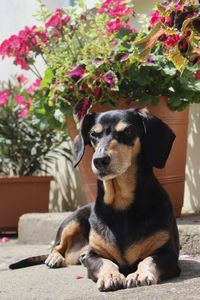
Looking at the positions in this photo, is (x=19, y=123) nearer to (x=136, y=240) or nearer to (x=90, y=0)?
(x=90, y=0)

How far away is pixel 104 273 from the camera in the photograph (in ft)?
9.23

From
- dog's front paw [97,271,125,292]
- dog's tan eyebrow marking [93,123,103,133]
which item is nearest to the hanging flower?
dog's tan eyebrow marking [93,123,103,133]

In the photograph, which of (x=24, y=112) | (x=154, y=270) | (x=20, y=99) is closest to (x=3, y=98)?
(x=20, y=99)

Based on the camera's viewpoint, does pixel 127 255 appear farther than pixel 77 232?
No

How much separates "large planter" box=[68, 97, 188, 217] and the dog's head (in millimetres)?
1016

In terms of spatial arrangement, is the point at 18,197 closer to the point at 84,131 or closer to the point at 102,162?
the point at 84,131

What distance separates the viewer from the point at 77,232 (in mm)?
3736

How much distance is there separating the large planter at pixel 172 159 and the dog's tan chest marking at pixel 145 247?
119 cm

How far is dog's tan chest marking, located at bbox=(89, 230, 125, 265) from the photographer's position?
10.0 ft

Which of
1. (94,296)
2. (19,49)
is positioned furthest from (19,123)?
(94,296)

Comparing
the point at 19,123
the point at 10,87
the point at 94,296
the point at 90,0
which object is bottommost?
the point at 94,296

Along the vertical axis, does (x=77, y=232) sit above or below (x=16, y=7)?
below

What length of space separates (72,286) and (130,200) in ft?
1.67

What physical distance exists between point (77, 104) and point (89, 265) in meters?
1.38
